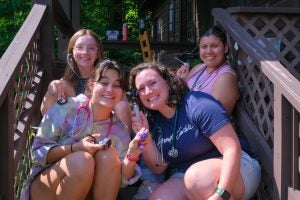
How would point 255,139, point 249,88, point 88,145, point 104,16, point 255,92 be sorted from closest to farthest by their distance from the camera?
1. point 88,145
2. point 255,139
3. point 255,92
4. point 249,88
5. point 104,16

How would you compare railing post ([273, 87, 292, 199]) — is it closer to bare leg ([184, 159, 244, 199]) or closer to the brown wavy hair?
bare leg ([184, 159, 244, 199])

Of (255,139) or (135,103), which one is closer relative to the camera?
(135,103)

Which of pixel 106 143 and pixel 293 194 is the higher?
pixel 106 143

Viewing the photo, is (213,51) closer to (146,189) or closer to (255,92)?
(255,92)

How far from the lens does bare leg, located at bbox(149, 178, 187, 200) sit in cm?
279

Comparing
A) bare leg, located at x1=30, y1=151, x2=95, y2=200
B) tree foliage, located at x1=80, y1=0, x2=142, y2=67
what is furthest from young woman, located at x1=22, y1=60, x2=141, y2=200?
tree foliage, located at x1=80, y1=0, x2=142, y2=67

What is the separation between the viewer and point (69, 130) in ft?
9.50

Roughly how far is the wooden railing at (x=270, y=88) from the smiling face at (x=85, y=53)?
109 cm

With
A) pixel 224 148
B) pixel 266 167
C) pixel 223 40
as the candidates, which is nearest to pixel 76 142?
pixel 224 148

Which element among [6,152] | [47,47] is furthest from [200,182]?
[47,47]

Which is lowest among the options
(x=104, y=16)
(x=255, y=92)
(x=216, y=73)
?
(x=255, y=92)

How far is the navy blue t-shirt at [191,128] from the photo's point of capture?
266 centimetres

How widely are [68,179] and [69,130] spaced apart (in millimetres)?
385

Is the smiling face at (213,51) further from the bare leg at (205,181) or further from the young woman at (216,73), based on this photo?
the bare leg at (205,181)
